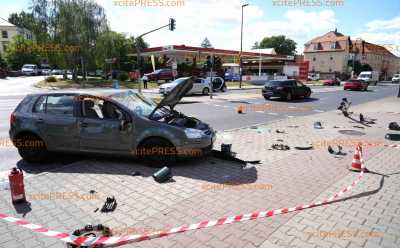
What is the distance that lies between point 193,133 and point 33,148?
344 cm

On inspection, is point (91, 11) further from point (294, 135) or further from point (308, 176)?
point (308, 176)

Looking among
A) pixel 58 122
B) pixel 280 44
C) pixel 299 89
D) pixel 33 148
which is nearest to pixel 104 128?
pixel 58 122

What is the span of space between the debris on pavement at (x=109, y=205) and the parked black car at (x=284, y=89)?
19.4 meters

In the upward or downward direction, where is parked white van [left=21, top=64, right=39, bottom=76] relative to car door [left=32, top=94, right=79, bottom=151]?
upward

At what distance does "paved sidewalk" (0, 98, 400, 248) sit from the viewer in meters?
3.56

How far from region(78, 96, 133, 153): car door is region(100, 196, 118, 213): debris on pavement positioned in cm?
168

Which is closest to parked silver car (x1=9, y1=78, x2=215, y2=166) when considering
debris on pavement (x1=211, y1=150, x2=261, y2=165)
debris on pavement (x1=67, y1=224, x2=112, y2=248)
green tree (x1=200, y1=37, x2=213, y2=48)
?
debris on pavement (x1=211, y1=150, x2=261, y2=165)

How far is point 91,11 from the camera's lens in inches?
1409

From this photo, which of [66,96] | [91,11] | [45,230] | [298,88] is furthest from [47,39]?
[45,230]

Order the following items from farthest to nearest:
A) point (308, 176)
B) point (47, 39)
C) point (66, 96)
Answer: point (47, 39) → point (66, 96) → point (308, 176)

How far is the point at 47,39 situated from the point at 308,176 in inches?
1474

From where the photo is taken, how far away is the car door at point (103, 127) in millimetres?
5871

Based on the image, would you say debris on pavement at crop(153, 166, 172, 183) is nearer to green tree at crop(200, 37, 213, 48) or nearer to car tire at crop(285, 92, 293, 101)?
car tire at crop(285, 92, 293, 101)

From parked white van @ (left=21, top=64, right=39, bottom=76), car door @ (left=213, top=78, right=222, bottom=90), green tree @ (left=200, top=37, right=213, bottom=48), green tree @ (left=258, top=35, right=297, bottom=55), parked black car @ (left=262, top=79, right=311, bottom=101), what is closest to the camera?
parked black car @ (left=262, top=79, right=311, bottom=101)
